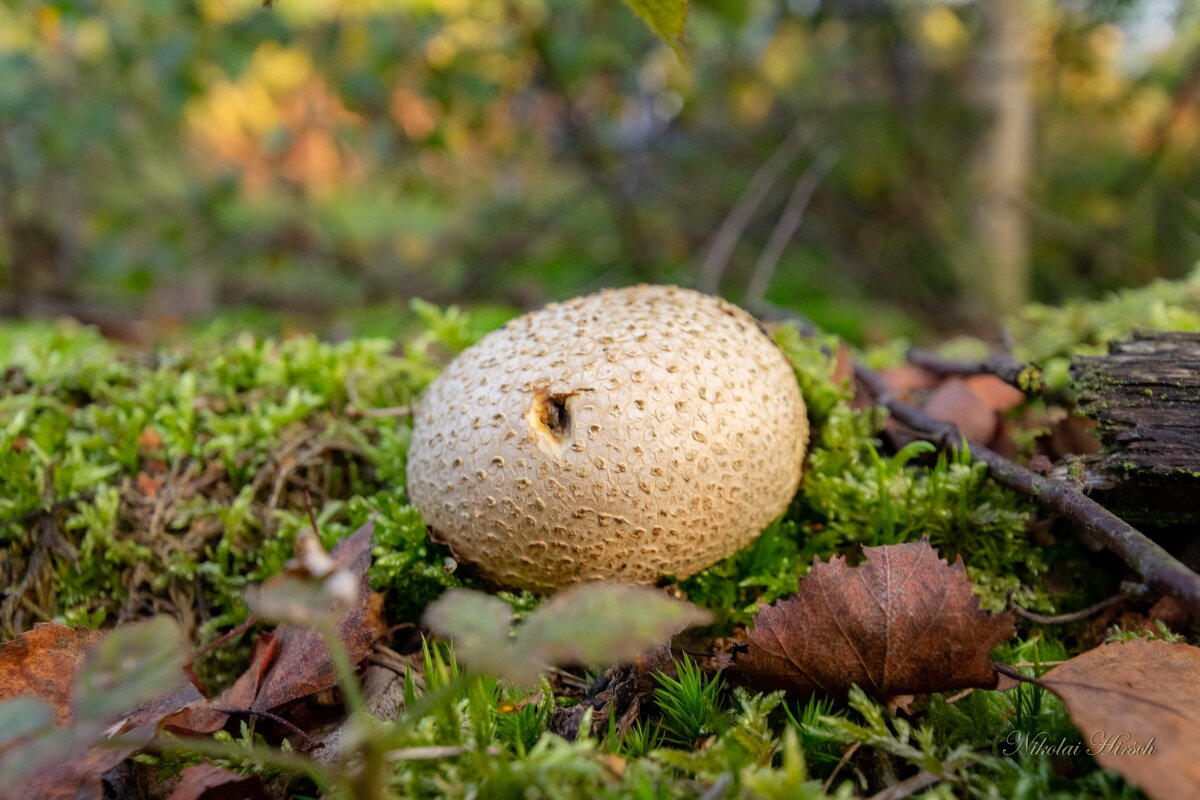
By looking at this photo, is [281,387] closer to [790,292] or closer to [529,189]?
[790,292]

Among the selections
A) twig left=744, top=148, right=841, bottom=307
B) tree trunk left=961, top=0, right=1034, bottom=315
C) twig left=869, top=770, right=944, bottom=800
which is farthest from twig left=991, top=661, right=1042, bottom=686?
tree trunk left=961, top=0, right=1034, bottom=315

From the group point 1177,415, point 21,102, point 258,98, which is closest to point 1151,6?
point 1177,415

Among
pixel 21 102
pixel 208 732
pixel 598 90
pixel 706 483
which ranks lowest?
pixel 208 732

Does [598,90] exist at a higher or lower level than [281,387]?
higher

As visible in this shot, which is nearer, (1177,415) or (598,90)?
(1177,415)

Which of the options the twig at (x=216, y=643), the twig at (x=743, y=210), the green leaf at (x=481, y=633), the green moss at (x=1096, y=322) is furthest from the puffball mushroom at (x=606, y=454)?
the twig at (x=743, y=210)

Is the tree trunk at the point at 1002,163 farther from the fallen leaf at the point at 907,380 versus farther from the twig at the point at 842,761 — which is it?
the twig at the point at 842,761

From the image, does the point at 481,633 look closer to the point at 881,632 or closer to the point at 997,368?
the point at 881,632

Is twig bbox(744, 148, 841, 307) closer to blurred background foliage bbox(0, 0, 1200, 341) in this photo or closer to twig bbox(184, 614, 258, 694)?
blurred background foliage bbox(0, 0, 1200, 341)
